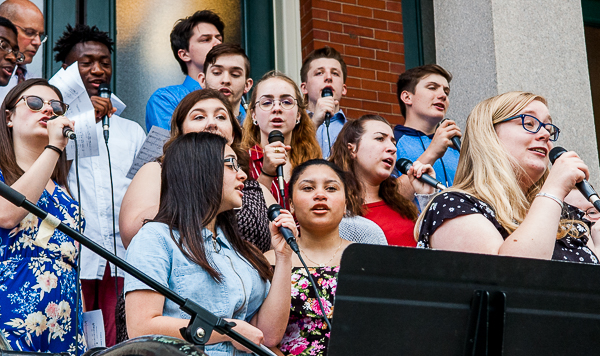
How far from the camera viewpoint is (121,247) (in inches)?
168

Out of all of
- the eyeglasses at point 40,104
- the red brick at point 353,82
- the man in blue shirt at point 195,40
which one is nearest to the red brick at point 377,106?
the red brick at point 353,82

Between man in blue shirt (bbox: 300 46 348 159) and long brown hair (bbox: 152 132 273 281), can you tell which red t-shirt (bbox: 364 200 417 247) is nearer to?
man in blue shirt (bbox: 300 46 348 159)

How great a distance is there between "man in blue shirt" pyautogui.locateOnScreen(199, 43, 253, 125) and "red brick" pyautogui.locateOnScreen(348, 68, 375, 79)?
1845 mm

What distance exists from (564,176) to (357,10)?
420 cm

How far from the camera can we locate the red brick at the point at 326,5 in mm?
6590

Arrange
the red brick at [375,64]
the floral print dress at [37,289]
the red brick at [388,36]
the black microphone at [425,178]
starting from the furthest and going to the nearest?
the red brick at [388,36] → the red brick at [375,64] → the black microphone at [425,178] → the floral print dress at [37,289]

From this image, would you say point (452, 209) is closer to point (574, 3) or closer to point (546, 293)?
point (546, 293)

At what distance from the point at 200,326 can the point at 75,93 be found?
2.19m

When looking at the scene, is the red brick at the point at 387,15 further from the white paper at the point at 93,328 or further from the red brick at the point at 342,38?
the white paper at the point at 93,328

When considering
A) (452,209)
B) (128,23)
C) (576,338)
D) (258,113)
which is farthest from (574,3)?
(576,338)

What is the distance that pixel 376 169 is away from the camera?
4.58 m

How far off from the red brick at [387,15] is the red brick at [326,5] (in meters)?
0.38

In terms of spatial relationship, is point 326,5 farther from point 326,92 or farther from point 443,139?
point 443,139

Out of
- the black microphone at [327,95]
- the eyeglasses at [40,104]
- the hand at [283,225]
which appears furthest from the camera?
the black microphone at [327,95]
